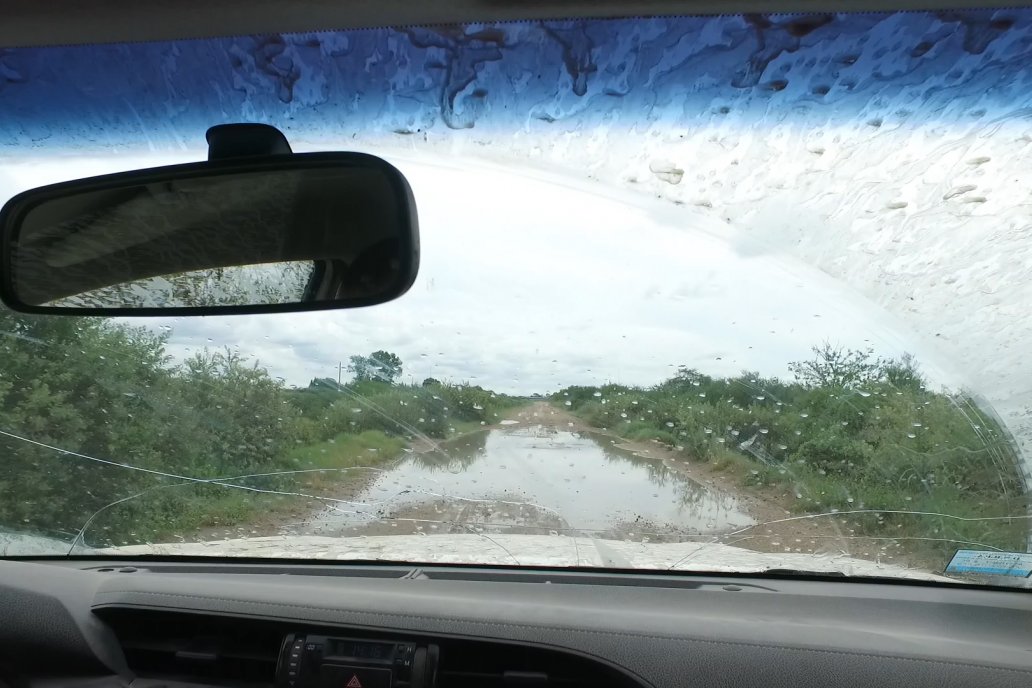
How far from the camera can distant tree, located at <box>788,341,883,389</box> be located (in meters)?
3.49

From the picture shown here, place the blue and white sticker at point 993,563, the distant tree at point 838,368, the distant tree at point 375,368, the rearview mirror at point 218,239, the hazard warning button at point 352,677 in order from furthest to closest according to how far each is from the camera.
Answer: the distant tree at point 375,368 → the distant tree at point 838,368 → the blue and white sticker at point 993,563 → the hazard warning button at point 352,677 → the rearview mirror at point 218,239

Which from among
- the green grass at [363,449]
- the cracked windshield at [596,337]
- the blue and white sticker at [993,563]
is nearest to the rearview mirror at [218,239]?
the cracked windshield at [596,337]

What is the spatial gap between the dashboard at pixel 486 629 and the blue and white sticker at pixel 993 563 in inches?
3.7

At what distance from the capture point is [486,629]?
3.14 metres

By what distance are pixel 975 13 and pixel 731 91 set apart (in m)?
0.80

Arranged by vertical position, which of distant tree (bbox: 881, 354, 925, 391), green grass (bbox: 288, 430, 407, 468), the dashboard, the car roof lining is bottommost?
the dashboard

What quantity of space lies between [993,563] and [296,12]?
349 centimetres

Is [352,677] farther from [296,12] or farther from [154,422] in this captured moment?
[296,12]

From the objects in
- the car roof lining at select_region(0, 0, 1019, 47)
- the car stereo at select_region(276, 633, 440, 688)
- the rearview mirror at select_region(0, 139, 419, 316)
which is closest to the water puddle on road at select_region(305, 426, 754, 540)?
the car stereo at select_region(276, 633, 440, 688)

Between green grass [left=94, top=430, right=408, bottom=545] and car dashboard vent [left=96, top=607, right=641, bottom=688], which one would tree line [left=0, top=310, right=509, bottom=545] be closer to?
green grass [left=94, top=430, right=408, bottom=545]

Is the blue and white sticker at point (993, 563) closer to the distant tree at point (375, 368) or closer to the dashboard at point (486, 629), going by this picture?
the dashboard at point (486, 629)

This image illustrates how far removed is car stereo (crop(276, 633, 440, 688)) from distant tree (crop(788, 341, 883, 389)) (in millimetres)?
1971

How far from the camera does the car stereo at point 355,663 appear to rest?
122 inches

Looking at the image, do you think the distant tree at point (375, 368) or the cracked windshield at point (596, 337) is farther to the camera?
the distant tree at point (375, 368)
